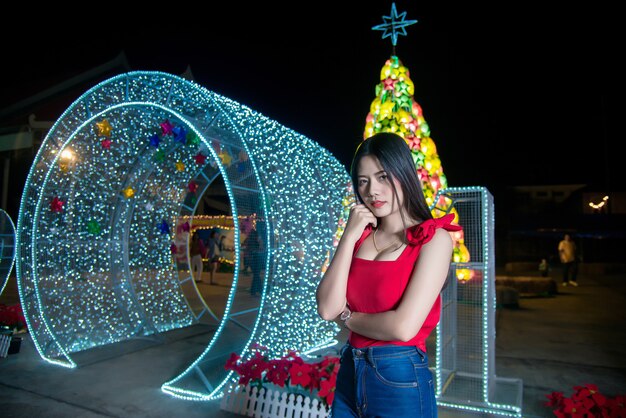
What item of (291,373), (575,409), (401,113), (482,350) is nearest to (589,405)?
(575,409)

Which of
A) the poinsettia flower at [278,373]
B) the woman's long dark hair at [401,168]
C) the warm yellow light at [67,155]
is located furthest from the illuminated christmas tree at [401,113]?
the woman's long dark hair at [401,168]

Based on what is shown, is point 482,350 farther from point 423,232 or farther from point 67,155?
point 67,155

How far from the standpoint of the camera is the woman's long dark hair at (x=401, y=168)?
4.59ft

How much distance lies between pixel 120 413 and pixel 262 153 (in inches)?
99.8

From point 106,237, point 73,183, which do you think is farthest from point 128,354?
point 73,183

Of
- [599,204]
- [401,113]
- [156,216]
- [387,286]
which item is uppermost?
[599,204]

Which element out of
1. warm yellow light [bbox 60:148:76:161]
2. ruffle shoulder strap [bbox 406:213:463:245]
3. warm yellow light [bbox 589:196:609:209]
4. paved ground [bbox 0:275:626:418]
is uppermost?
warm yellow light [bbox 589:196:609:209]

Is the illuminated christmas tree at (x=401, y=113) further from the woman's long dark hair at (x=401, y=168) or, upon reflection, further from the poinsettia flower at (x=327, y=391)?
the woman's long dark hair at (x=401, y=168)

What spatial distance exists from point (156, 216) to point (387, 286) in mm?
5872

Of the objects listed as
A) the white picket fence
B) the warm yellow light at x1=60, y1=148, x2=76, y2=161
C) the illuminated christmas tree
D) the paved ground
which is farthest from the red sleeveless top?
the illuminated christmas tree

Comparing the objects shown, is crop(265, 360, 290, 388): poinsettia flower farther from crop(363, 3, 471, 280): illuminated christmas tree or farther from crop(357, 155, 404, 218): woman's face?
crop(363, 3, 471, 280): illuminated christmas tree

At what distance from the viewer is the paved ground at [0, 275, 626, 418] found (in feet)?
12.7

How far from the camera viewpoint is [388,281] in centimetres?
132

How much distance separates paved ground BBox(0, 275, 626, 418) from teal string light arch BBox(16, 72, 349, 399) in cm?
31
